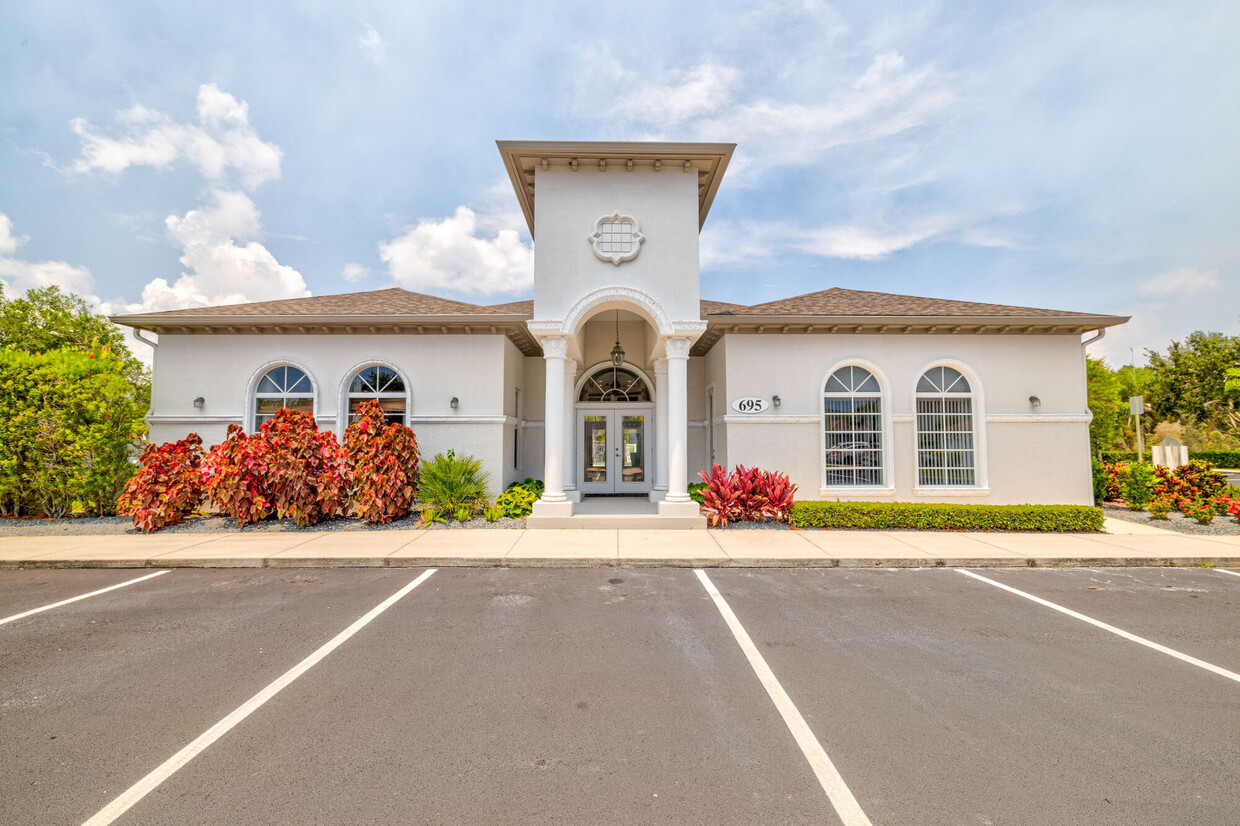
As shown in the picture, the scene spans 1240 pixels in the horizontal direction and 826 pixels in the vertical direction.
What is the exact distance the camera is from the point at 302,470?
9.59m

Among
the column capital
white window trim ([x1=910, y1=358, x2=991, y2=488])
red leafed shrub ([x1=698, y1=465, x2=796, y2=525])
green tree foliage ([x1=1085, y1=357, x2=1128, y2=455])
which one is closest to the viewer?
red leafed shrub ([x1=698, y1=465, x2=796, y2=525])

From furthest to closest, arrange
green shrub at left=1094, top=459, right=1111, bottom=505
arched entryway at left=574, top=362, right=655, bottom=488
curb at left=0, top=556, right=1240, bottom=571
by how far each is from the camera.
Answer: arched entryway at left=574, top=362, right=655, bottom=488 → green shrub at left=1094, top=459, right=1111, bottom=505 → curb at left=0, top=556, right=1240, bottom=571

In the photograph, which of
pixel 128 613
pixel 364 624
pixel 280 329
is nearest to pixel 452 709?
pixel 364 624

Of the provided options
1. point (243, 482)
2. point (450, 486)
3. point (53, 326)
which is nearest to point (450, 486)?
point (450, 486)

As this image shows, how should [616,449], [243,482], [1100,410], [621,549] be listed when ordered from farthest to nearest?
[1100,410]
[616,449]
[243,482]
[621,549]

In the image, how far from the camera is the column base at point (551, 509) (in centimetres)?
987

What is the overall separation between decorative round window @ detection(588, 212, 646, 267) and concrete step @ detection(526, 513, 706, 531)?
5.05 metres

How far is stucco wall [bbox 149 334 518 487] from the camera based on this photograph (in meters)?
11.7

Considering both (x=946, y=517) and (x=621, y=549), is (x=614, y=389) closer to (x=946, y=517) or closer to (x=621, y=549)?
(x=621, y=549)

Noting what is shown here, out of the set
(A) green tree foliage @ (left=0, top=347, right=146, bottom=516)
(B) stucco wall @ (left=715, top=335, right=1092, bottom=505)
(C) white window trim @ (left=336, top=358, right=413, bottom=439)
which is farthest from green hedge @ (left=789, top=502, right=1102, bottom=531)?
(A) green tree foliage @ (left=0, top=347, right=146, bottom=516)

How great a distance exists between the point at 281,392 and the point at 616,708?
38.2 ft

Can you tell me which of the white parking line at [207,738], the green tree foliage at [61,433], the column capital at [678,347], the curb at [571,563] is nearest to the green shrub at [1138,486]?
the curb at [571,563]

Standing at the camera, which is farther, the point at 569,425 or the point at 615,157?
the point at 569,425

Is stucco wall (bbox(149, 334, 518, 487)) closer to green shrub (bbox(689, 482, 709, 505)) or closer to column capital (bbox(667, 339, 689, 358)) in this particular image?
column capital (bbox(667, 339, 689, 358))
